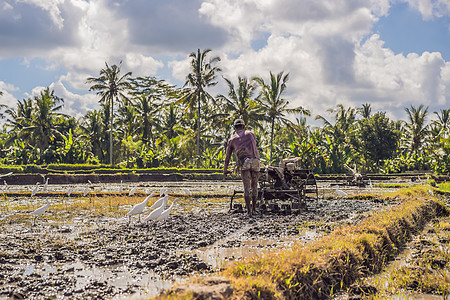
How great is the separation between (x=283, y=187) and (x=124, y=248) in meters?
5.37

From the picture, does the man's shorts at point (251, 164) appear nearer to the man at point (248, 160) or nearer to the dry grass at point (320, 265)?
the man at point (248, 160)

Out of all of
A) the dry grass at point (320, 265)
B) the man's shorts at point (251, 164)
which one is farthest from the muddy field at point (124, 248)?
the man's shorts at point (251, 164)

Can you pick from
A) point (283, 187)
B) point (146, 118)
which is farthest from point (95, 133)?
point (283, 187)

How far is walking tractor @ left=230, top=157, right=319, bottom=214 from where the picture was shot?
9218 mm

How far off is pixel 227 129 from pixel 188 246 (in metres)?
42.4

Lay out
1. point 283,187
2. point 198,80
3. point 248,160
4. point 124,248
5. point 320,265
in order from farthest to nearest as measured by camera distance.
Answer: point 198,80
point 283,187
point 248,160
point 124,248
point 320,265

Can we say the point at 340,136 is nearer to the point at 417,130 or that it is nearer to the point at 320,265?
the point at 417,130

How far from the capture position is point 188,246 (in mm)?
5258

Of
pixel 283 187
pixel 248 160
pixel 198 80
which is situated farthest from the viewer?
pixel 198 80

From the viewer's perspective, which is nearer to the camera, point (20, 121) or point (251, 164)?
point (251, 164)

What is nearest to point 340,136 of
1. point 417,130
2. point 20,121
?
point 417,130

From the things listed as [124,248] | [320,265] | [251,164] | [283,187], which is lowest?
[124,248]

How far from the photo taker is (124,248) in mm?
5172

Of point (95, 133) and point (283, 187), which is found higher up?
point (95, 133)
